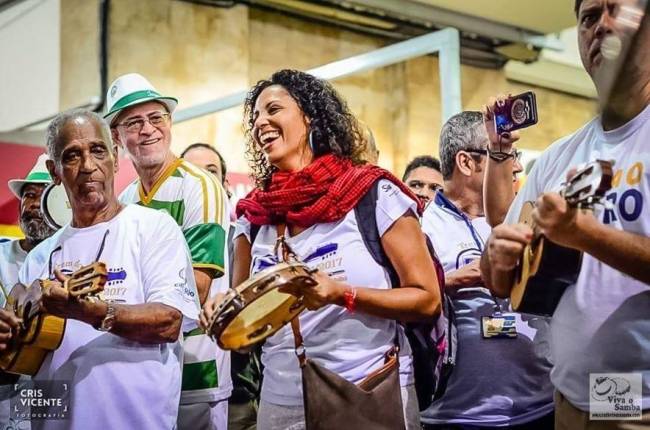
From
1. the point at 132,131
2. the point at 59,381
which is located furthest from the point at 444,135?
the point at 59,381

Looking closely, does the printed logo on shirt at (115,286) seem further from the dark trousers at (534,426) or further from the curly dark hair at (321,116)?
the dark trousers at (534,426)

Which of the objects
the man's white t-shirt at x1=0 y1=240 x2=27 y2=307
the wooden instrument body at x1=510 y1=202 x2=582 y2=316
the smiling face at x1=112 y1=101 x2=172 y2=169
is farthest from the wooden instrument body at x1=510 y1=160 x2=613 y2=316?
the man's white t-shirt at x1=0 y1=240 x2=27 y2=307

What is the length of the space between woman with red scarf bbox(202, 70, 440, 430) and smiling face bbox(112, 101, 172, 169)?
91 centimetres

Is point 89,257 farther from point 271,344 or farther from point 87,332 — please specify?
point 271,344

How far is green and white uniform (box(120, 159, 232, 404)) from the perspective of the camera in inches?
133

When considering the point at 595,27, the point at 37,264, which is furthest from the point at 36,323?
the point at 595,27

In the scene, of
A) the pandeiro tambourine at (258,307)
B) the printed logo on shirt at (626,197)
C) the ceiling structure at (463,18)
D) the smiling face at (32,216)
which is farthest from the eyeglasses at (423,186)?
the ceiling structure at (463,18)

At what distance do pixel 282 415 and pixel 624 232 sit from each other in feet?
3.96

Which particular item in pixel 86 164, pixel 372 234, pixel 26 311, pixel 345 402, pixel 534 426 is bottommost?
pixel 534 426

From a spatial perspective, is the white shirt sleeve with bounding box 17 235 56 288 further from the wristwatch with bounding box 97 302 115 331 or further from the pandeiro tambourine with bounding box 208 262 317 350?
the pandeiro tambourine with bounding box 208 262 317 350

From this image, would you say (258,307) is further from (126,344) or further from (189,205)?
(189,205)

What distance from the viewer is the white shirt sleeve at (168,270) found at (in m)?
2.86

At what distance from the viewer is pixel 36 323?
2.82 meters

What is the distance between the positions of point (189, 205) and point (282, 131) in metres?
0.70
